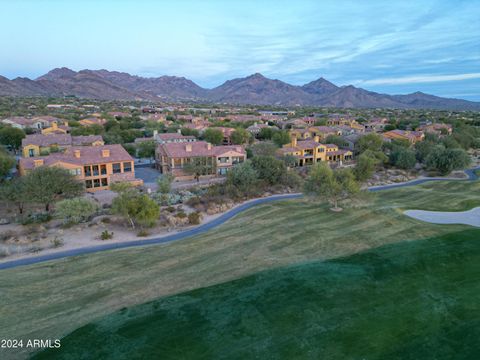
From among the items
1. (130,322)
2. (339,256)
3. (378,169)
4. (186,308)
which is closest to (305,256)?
(339,256)

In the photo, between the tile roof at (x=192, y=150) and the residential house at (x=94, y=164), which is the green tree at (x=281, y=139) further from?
the residential house at (x=94, y=164)

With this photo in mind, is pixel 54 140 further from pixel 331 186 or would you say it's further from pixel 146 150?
pixel 331 186

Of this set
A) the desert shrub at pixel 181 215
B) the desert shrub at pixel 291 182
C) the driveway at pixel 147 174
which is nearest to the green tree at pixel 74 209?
the desert shrub at pixel 181 215

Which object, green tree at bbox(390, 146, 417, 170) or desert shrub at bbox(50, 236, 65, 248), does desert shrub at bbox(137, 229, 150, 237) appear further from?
green tree at bbox(390, 146, 417, 170)

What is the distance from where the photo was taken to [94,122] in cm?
8594

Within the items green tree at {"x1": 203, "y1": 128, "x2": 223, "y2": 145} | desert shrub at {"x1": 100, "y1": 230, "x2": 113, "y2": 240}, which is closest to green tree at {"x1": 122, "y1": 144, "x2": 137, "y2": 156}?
green tree at {"x1": 203, "y1": 128, "x2": 223, "y2": 145}

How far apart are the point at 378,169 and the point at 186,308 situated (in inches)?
2156

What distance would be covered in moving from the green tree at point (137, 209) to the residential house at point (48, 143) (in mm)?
29724

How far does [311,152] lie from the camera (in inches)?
2596

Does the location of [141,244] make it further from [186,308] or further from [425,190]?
[425,190]

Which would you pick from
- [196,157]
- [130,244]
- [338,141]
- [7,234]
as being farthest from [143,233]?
[338,141]

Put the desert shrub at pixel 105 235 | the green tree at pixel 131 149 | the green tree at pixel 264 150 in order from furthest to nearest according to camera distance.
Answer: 1. the green tree at pixel 131 149
2. the green tree at pixel 264 150
3. the desert shrub at pixel 105 235

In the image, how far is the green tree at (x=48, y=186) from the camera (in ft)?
112

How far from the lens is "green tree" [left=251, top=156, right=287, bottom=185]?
46.8 metres
